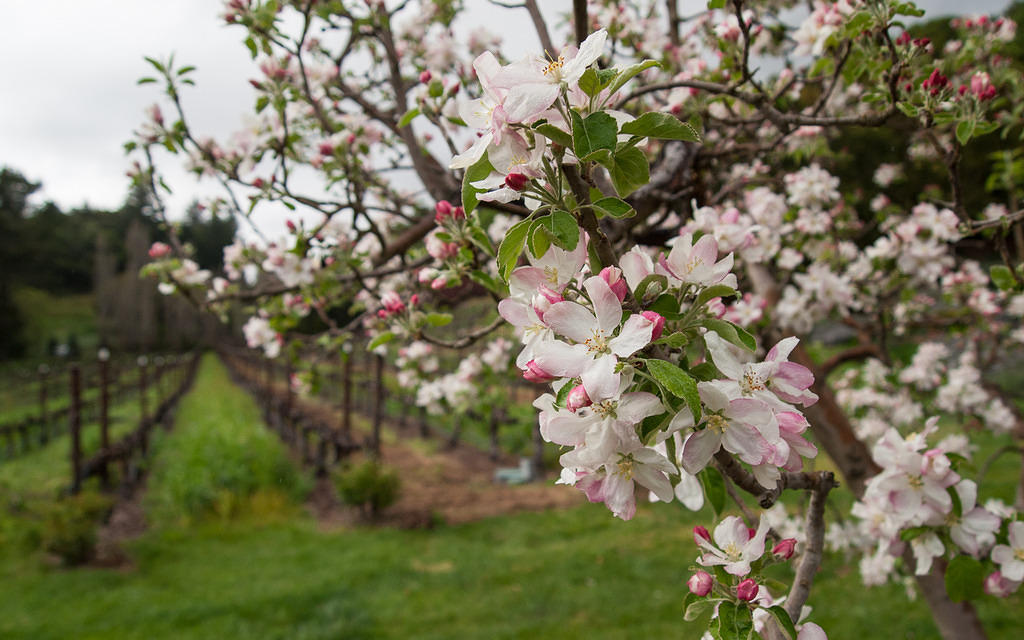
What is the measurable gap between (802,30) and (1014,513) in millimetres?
1379

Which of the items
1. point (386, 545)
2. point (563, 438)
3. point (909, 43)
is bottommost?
point (386, 545)

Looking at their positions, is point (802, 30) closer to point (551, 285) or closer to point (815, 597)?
point (551, 285)

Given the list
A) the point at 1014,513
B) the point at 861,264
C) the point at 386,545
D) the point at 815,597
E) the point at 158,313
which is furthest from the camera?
the point at 158,313

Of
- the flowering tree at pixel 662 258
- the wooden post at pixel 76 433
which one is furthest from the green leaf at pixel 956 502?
the wooden post at pixel 76 433

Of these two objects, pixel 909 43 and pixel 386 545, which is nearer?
pixel 909 43

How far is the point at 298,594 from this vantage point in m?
4.77

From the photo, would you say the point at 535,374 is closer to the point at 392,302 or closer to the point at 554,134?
the point at 554,134

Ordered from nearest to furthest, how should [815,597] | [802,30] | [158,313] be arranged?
[802,30] < [815,597] < [158,313]

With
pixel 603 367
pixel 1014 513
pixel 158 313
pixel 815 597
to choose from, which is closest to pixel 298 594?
pixel 815 597

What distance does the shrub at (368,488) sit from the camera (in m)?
6.64

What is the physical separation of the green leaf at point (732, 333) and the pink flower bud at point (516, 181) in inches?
9.8

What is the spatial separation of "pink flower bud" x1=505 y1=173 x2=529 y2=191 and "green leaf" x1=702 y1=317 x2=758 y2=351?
0.25 metres

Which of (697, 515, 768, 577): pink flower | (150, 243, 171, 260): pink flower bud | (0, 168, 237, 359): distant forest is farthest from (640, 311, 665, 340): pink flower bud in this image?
(0, 168, 237, 359): distant forest

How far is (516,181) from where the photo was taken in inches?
26.0
